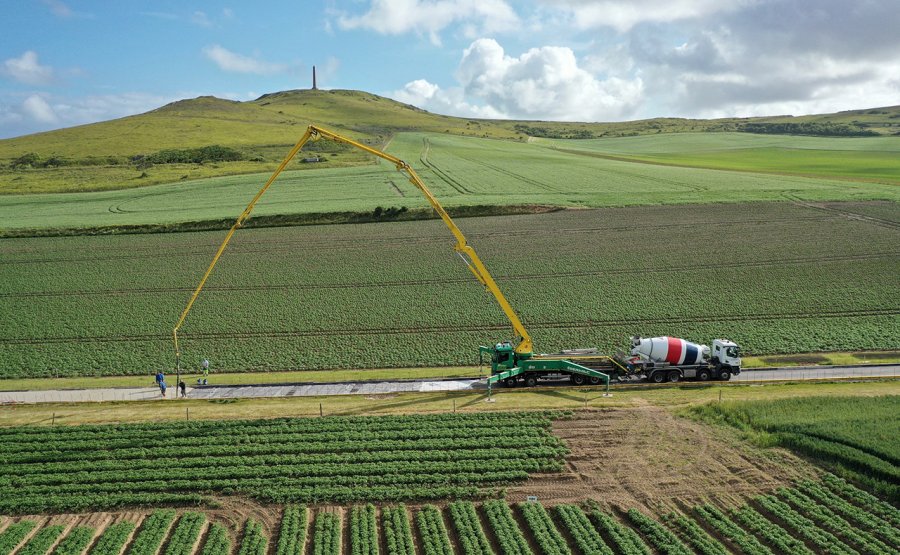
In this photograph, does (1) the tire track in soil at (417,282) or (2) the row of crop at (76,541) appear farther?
(1) the tire track in soil at (417,282)

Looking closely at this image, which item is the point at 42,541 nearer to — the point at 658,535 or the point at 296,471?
the point at 296,471

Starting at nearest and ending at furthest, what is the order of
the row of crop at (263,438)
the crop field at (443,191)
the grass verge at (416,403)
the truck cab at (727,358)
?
the row of crop at (263,438) → the grass verge at (416,403) → the truck cab at (727,358) → the crop field at (443,191)

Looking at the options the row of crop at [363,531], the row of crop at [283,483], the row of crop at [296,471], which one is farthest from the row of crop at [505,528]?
the row of crop at [363,531]

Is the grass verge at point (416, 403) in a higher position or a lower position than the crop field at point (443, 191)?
lower

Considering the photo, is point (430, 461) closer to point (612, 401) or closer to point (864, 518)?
point (612, 401)

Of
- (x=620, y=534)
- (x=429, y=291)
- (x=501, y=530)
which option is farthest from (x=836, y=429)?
(x=429, y=291)

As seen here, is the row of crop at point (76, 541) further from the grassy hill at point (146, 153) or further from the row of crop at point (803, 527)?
the grassy hill at point (146, 153)
